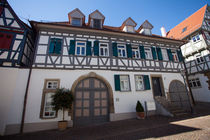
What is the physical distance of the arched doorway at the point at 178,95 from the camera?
9.99 m

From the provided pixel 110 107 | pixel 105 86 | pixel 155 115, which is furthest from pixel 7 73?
pixel 155 115

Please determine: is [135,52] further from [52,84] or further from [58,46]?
[52,84]

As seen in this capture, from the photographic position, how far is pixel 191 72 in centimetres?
1472

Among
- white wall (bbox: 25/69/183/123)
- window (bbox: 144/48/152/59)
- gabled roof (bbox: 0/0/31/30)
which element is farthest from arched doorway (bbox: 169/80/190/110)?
gabled roof (bbox: 0/0/31/30)

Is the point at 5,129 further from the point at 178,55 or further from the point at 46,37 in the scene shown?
the point at 178,55

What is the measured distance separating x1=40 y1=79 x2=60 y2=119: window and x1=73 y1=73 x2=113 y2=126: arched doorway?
150 centimetres

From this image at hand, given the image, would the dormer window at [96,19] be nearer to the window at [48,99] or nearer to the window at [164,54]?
the window at [48,99]

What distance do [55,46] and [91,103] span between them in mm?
5623

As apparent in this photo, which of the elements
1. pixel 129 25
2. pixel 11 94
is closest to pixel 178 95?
pixel 129 25

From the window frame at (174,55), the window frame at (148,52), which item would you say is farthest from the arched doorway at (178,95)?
the window frame at (148,52)

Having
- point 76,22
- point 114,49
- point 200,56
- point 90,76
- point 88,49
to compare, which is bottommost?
point 90,76

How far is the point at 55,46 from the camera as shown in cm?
847

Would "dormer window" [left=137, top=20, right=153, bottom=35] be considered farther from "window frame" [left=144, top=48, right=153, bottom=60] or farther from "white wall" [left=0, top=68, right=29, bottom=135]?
"white wall" [left=0, top=68, right=29, bottom=135]

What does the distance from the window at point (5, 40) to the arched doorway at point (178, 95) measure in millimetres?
14679
